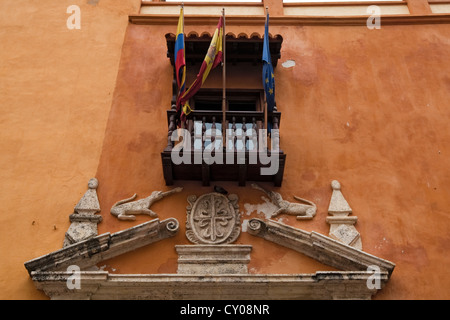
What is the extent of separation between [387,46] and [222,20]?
10.3 ft

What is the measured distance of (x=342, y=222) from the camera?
296 inches

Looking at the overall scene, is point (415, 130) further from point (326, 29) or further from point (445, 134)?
point (326, 29)

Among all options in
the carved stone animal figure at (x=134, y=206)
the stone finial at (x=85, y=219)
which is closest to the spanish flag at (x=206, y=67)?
the carved stone animal figure at (x=134, y=206)

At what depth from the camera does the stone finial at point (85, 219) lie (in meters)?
7.34

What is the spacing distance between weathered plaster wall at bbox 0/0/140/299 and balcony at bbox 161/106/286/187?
1374 mm

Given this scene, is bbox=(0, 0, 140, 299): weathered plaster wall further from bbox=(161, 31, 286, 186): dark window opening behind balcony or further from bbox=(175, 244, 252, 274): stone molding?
bbox=(175, 244, 252, 274): stone molding

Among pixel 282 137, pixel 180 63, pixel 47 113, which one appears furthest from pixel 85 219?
pixel 282 137

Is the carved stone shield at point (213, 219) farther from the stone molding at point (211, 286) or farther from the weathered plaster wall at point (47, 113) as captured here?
the weathered plaster wall at point (47, 113)

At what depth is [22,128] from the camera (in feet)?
28.3

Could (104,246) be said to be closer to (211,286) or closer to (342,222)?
(211,286)

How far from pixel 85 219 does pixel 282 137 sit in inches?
127
